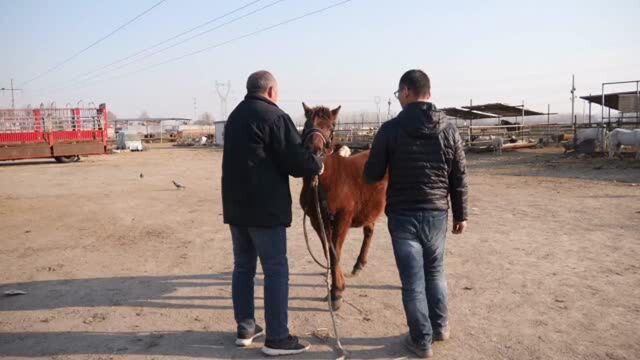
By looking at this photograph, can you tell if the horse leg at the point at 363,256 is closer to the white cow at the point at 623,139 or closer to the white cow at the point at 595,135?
the white cow at the point at 623,139

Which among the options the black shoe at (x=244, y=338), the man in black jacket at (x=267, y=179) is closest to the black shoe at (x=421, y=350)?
the man in black jacket at (x=267, y=179)

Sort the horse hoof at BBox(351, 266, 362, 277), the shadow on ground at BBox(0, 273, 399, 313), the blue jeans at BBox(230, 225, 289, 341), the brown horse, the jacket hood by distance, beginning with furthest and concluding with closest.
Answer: the horse hoof at BBox(351, 266, 362, 277), the shadow on ground at BBox(0, 273, 399, 313), the brown horse, the blue jeans at BBox(230, 225, 289, 341), the jacket hood

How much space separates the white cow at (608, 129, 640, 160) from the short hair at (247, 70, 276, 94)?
62.0ft

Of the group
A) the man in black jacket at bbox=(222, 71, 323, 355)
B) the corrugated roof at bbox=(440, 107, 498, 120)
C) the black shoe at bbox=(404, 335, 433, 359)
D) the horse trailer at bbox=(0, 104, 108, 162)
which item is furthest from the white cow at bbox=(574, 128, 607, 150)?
the horse trailer at bbox=(0, 104, 108, 162)

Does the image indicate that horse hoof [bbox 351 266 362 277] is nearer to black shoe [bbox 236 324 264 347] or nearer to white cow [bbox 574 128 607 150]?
black shoe [bbox 236 324 264 347]

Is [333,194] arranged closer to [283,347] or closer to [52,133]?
[283,347]

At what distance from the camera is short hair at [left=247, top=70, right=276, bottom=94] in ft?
11.8

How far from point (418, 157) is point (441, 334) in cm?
144

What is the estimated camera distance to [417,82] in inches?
137

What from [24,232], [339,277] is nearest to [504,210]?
[339,277]

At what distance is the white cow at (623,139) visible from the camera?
59.2 ft

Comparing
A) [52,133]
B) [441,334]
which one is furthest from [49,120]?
[441,334]

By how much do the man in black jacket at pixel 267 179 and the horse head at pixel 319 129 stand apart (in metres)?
0.39

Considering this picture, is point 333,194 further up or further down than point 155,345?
further up
